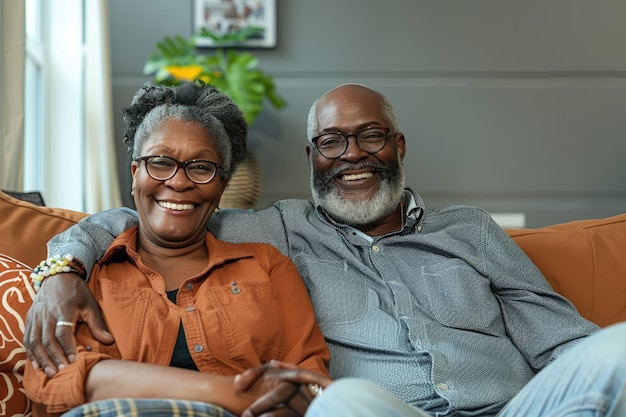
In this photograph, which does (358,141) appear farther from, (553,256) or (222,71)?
(222,71)

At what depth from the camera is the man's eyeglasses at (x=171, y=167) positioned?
1844 millimetres

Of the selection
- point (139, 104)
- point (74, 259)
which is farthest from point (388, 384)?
point (139, 104)

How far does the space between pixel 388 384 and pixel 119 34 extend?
2.93m

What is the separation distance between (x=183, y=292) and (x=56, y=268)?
27 centimetres

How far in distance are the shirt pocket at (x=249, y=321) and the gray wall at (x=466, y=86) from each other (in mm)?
2396

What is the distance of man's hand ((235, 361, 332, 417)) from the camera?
4.68 feet

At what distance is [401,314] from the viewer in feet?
6.32

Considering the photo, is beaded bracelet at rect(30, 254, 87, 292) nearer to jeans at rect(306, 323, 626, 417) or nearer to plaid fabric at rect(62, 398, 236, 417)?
plaid fabric at rect(62, 398, 236, 417)

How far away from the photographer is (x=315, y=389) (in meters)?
1.46

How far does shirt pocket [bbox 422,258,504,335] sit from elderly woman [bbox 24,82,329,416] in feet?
1.20

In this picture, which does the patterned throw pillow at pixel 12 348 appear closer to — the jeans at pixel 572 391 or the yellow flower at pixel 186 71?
the jeans at pixel 572 391

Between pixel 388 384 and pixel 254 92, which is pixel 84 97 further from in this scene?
pixel 388 384

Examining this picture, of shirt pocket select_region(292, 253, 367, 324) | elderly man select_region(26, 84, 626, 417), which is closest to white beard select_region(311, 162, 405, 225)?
elderly man select_region(26, 84, 626, 417)

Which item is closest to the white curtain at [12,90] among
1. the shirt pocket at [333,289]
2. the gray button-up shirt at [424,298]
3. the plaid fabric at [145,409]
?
the gray button-up shirt at [424,298]
